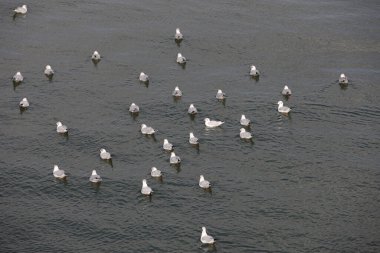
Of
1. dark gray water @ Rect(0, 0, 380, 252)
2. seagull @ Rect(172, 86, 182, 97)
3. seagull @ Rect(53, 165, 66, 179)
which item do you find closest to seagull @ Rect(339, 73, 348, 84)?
dark gray water @ Rect(0, 0, 380, 252)

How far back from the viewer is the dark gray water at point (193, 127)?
72625 mm

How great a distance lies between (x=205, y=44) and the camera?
11162 cm

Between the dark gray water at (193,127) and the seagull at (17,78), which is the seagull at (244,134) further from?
the seagull at (17,78)

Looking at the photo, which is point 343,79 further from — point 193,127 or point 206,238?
point 206,238

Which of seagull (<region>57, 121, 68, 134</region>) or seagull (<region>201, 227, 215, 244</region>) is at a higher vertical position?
seagull (<region>57, 121, 68, 134</region>)

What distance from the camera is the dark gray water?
72.6 metres

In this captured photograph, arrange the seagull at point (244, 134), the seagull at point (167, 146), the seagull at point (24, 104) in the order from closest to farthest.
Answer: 1. the seagull at point (167, 146)
2. the seagull at point (244, 134)
3. the seagull at point (24, 104)

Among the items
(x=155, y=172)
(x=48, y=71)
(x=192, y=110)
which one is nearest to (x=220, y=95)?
(x=192, y=110)

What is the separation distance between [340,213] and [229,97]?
27811mm

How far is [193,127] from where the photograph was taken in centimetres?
8956

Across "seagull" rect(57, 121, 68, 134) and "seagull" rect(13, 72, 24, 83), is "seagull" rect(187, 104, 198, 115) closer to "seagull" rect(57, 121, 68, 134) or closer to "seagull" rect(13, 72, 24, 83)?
"seagull" rect(57, 121, 68, 134)

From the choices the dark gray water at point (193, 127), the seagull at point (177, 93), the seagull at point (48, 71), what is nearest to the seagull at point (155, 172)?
the dark gray water at point (193, 127)

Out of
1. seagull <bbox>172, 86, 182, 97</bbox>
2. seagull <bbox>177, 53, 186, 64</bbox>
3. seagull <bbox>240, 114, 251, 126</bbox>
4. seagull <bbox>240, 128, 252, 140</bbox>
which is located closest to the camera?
seagull <bbox>240, 128, 252, 140</bbox>

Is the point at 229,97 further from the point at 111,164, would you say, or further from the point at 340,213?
the point at 340,213
